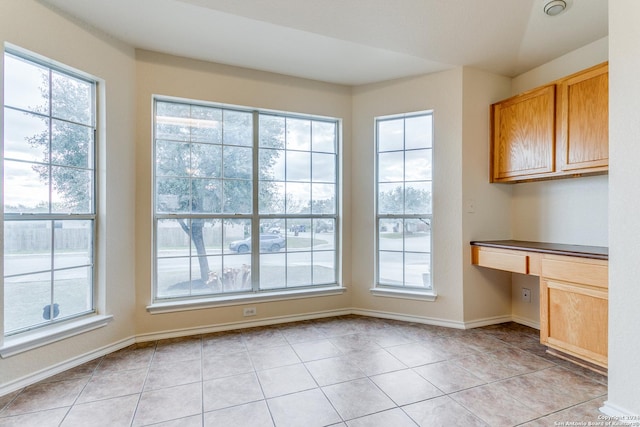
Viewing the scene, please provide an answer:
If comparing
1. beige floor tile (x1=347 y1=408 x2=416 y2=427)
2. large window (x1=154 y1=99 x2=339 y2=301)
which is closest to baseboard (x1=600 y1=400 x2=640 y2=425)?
beige floor tile (x1=347 y1=408 x2=416 y2=427)

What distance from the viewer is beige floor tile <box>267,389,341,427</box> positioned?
176 centimetres

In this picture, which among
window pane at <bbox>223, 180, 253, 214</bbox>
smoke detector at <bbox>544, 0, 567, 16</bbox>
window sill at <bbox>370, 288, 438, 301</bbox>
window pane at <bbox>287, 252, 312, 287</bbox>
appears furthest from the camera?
window pane at <bbox>287, 252, 312, 287</bbox>

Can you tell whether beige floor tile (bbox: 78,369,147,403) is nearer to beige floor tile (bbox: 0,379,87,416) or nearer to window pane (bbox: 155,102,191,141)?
beige floor tile (bbox: 0,379,87,416)

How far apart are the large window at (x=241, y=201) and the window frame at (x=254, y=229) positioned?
0.01m

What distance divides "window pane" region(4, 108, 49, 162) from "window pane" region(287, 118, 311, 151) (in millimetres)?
2077

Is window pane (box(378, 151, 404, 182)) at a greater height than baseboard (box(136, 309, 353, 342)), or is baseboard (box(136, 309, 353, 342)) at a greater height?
window pane (box(378, 151, 404, 182))

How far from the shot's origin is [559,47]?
283cm

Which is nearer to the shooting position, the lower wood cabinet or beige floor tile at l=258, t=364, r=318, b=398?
beige floor tile at l=258, t=364, r=318, b=398

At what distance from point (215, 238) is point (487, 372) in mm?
2600

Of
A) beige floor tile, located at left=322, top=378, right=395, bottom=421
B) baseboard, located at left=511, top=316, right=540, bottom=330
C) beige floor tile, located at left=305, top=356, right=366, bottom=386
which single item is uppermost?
baseboard, located at left=511, top=316, right=540, bottom=330

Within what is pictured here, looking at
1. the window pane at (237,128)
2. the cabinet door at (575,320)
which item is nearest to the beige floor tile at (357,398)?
the cabinet door at (575,320)

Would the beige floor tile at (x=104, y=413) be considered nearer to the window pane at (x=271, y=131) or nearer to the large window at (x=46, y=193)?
the large window at (x=46, y=193)

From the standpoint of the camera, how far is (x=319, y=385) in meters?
2.14

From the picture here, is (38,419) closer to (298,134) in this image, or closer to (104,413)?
(104,413)
